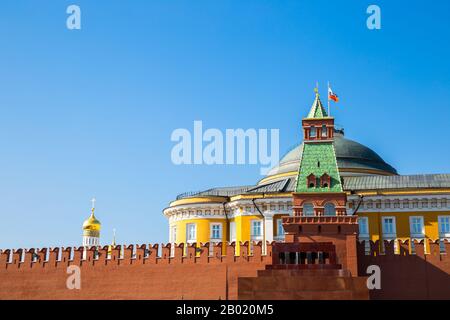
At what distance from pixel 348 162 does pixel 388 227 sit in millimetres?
7676

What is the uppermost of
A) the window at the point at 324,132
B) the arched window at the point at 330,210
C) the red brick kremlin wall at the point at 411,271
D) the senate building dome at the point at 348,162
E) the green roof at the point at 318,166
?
the senate building dome at the point at 348,162

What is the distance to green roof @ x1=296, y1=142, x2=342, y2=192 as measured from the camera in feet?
120

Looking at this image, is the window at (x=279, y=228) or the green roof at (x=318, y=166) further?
the window at (x=279, y=228)

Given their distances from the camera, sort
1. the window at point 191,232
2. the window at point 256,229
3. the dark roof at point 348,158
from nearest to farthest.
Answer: the window at point 256,229 < the window at point 191,232 < the dark roof at point 348,158

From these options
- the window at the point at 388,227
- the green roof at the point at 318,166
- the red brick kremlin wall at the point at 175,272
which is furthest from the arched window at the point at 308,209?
the window at the point at 388,227

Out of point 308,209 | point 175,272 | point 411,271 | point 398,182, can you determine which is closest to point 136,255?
point 175,272

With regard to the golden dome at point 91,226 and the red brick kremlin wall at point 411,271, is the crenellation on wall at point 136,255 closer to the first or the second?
the red brick kremlin wall at point 411,271

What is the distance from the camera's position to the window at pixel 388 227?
145 ft

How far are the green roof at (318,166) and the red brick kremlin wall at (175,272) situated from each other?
3.66 m

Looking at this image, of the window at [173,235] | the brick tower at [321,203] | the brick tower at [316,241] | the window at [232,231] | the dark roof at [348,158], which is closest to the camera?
the brick tower at [316,241]

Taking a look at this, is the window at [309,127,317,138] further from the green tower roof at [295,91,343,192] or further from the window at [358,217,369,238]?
the window at [358,217,369,238]

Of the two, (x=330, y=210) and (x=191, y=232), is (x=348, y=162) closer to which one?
(x=191, y=232)

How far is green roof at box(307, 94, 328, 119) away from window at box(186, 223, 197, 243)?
43.8 feet

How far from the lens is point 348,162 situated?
50.6 m
